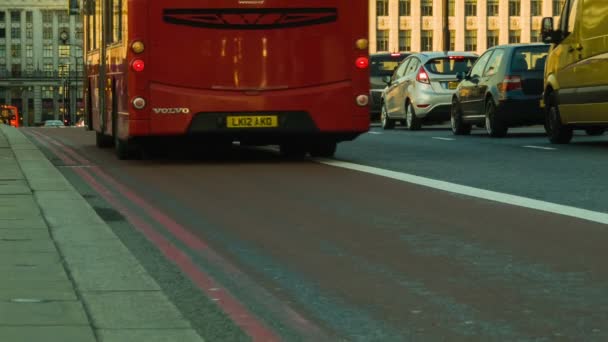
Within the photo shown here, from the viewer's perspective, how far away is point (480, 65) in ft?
86.6

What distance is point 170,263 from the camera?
8.04 m

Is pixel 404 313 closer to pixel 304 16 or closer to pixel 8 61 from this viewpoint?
pixel 304 16

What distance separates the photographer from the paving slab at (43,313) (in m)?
5.74

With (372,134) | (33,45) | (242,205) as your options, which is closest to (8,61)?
(33,45)

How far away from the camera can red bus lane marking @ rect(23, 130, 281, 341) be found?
588 cm

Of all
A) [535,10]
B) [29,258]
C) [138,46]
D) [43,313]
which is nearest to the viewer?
[43,313]

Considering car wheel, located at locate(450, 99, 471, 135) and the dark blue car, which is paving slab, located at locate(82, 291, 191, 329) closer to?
the dark blue car

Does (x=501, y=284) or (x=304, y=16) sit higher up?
(x=304, y=16)

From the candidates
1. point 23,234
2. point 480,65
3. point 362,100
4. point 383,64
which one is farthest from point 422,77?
point 23,234

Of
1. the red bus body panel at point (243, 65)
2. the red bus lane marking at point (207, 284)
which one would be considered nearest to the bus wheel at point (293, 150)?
the red bus body panel at point (243, 65)

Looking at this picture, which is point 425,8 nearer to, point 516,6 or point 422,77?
point 516,6

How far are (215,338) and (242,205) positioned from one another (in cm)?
611

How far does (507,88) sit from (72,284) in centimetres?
1846

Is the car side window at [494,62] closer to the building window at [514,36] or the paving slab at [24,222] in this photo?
the paving slab at [24,222]
